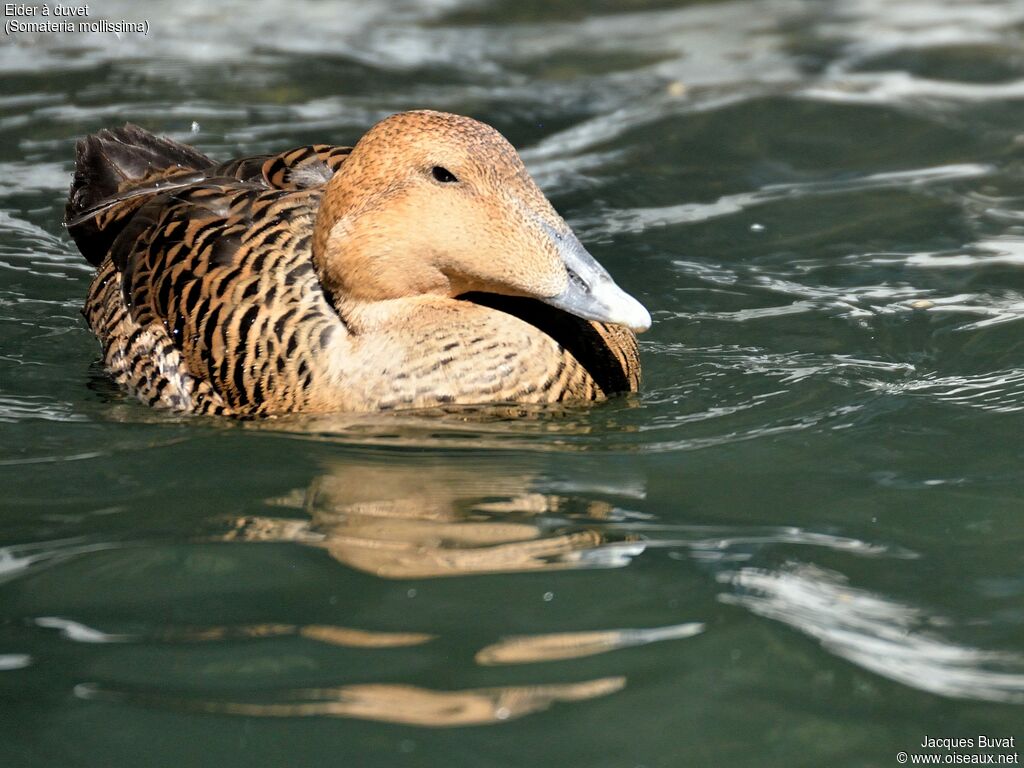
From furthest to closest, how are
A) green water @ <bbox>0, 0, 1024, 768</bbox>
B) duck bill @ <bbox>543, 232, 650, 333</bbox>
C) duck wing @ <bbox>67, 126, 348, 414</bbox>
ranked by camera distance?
duck wing @ <bbox>67, 126, 348, 414</bbox>
duck bill @ <bbox>543, 232, 650, 333</bbox>
green water @ <bbox>0, 0, 1024, 768</bbox>

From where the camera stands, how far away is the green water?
327 cm

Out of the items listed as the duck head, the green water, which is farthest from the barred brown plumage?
the green water

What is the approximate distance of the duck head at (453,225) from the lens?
4.74 meters

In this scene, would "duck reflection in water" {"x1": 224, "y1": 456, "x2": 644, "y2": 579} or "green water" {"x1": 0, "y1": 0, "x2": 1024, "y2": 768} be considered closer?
"green water" {"x1": 0, "y1": 0, "x2": 1024, "y2": 768}

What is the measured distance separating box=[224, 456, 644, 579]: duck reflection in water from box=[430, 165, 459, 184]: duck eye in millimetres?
888

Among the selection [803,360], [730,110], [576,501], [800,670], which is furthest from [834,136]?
[800,670]

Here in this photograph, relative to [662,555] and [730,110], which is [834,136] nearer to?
[730,110]

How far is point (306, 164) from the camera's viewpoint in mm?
5695

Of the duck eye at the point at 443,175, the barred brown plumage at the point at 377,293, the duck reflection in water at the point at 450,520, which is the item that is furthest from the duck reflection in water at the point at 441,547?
the duck eye at the point at 443,175

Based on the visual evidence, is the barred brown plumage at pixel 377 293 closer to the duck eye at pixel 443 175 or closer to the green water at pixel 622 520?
the duck eye at pixel 443 175

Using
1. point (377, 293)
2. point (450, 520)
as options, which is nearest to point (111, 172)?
point (377, 293)

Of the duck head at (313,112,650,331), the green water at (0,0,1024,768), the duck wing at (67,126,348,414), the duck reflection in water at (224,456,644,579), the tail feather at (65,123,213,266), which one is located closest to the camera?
the green water at (0,0,1024,768)

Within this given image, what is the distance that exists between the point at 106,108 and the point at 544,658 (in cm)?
649

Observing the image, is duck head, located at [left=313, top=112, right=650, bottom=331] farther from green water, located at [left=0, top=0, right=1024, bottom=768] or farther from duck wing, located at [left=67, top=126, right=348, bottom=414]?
green water, located at [left=0, top=0, right=1024, bottom=768]
